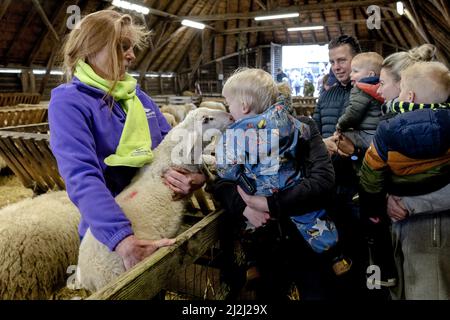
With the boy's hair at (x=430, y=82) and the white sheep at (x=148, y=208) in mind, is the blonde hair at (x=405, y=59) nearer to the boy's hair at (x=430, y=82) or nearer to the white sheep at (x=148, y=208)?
the boy's hair at (x=430, y=82)

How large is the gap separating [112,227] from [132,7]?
1156cm

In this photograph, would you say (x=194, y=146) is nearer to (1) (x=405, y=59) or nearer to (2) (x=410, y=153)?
(2) (x=410, y=153)

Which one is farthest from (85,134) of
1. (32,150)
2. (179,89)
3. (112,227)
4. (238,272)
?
(179,89)

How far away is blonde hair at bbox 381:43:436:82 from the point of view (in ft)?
6.73

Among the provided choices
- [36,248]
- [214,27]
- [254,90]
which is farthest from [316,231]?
[214,27]

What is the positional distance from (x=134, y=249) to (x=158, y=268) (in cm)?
12

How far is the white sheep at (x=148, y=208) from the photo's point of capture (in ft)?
4.99

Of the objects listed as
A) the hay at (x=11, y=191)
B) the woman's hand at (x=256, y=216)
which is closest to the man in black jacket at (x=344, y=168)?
the woman's hand at (x=256, y=216)

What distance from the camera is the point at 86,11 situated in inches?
507

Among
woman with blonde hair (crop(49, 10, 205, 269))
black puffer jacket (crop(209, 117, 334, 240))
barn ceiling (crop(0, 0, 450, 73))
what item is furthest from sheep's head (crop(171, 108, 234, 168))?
barn ceiling (crop(0, 0, 450, 73))

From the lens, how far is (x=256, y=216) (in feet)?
5.23

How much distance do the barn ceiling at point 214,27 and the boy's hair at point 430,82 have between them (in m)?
4.48

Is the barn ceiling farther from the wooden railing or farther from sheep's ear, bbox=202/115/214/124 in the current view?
sheep's ear, bbox=202/115/214/124

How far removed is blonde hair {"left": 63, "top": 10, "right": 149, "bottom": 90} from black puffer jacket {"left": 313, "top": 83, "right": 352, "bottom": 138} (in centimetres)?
173
